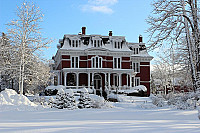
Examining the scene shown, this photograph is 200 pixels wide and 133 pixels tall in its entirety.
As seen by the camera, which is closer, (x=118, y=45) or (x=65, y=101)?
(x=65, y=101)

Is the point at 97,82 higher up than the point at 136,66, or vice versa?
the point at 136,66

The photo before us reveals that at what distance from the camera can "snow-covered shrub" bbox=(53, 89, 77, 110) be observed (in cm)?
1314

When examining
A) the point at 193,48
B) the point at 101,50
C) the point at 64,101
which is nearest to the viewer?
the point at 64,101

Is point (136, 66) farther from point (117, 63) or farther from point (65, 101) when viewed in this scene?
point (65, 101)

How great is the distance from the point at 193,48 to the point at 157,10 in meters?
4.17

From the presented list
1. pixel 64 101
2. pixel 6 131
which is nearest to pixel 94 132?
pixel 6 131

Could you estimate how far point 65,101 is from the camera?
13266 mm

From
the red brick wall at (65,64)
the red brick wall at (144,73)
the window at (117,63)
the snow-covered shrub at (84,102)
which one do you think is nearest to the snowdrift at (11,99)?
the snow-covered shrub at (84,102)

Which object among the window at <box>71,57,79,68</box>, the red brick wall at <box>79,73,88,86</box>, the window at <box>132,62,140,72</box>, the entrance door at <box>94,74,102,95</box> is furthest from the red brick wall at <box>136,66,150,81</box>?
the window at <box>71,57,79,68</box>

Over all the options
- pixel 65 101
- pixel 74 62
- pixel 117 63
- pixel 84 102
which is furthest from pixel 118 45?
pixel 65 101

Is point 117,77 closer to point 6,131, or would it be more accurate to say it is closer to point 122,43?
point 122,43

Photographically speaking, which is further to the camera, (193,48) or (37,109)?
(193,48)

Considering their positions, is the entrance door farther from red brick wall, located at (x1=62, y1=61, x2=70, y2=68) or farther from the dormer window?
the dormer window

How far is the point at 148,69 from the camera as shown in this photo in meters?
40.1
